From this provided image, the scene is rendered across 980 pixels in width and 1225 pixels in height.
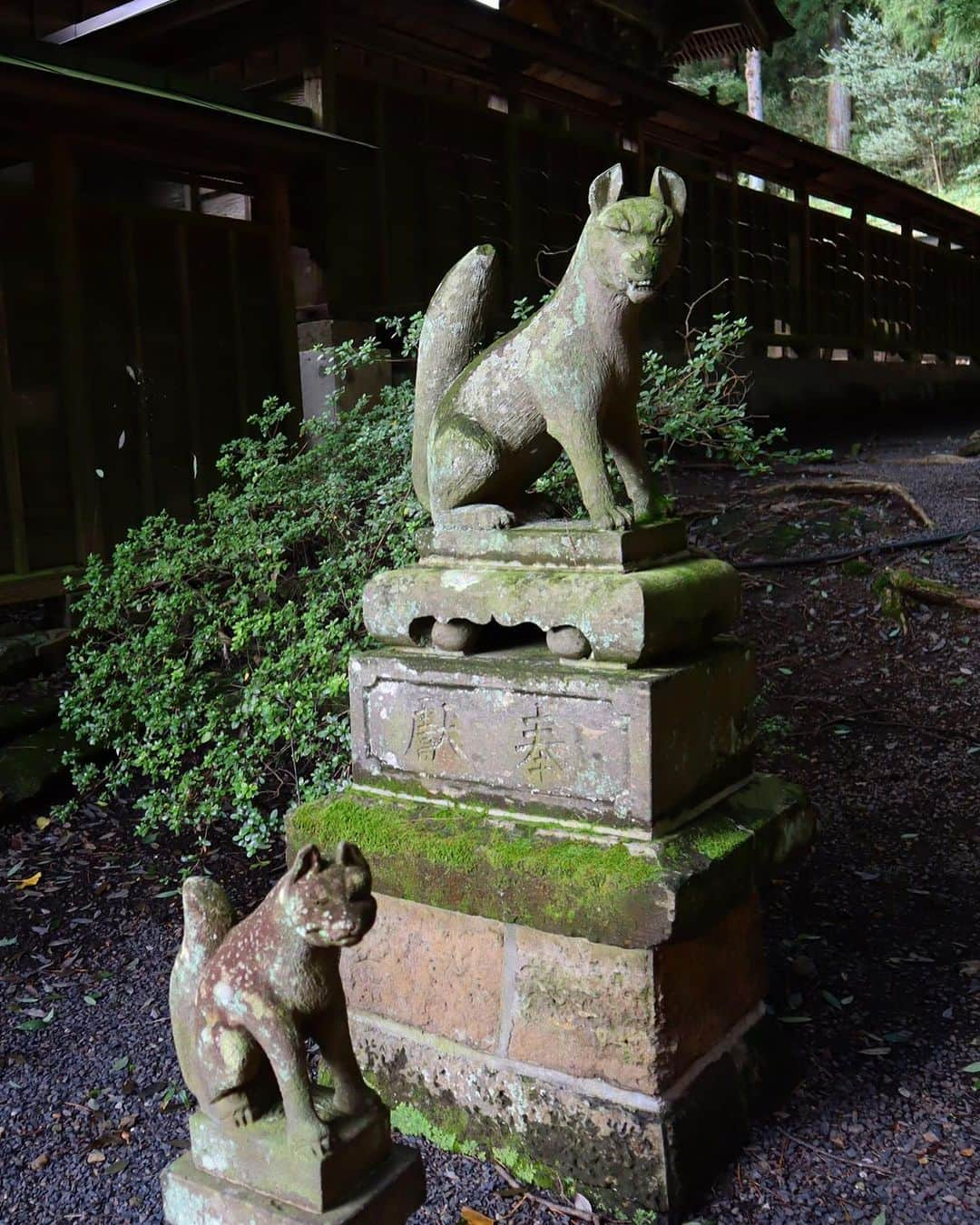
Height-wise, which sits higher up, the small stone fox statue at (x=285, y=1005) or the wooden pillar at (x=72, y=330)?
the wooden pillar at (x=72, y=330)

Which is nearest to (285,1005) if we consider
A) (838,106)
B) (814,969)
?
(814,969)

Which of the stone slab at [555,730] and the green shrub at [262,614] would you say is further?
the green shrub at [262,614]

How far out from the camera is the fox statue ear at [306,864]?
2.01 m

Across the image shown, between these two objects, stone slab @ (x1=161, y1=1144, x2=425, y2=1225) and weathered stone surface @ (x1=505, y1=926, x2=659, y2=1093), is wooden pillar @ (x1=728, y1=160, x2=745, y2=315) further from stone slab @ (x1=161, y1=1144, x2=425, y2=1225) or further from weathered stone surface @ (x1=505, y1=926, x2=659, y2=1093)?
stone slab @ (x1=161, y1=1144, x2=425, y2=1225)

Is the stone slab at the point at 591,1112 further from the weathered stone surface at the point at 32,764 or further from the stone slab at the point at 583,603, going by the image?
the weathered stone surface at the point at 32,764

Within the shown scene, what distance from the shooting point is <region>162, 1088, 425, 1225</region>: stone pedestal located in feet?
6.52

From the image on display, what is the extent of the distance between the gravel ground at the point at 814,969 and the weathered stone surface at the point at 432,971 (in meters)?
0.38

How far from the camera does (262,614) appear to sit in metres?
4.68

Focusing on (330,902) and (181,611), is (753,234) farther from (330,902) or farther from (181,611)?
(330,902)

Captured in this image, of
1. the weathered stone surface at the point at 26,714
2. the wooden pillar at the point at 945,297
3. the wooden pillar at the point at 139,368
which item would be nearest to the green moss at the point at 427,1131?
the weathered stone surface at the point at 26,714

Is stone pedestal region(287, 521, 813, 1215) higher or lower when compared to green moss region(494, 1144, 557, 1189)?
higher

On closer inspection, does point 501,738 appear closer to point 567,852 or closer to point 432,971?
point 567,852

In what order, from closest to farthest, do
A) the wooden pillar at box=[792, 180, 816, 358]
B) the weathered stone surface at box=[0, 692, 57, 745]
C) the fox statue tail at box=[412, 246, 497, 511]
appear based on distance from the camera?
the fox statue tail at box=[412, 246, 497, 511] → the weathered stone surface at box=[0, 692, 57, 745] → the wooden pillar at box=[792, 180, 816, 358]

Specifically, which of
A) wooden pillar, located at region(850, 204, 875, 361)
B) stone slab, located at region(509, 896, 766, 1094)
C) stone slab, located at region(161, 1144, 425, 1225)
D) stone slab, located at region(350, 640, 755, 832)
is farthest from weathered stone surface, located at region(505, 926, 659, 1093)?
wooden pillar, located at region(850, 204, 875, 361)
